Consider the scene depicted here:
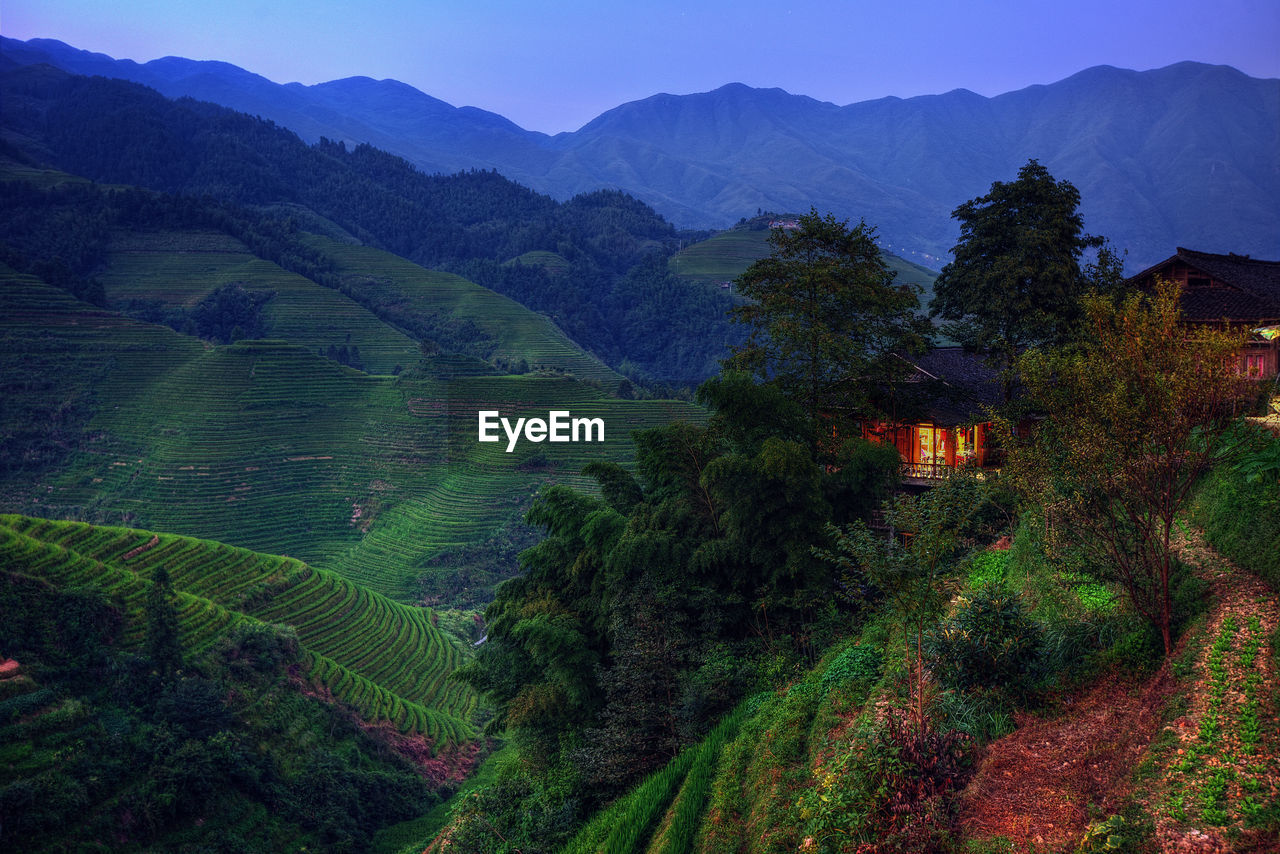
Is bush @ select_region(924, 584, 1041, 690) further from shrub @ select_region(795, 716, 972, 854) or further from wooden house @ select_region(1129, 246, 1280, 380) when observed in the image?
wooden house @ select_region(1129, 246, 1280, 380)

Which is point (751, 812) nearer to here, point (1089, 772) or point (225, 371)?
point (1089, 772)

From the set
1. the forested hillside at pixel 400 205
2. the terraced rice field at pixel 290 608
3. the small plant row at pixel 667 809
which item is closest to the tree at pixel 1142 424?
the small plant row at pixel 667 809

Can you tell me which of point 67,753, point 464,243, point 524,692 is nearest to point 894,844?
point 524,692

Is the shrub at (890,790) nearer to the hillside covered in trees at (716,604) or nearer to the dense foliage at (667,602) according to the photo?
the hillside covered in trees at (716,604)

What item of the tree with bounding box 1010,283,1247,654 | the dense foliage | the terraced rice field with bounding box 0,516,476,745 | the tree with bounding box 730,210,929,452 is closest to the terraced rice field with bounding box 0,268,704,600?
the terraced rice field with bounding box 0,516,476,745

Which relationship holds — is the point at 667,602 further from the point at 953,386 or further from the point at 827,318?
the point at 953,386

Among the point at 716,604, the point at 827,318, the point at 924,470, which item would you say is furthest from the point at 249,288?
the point at 716,604
